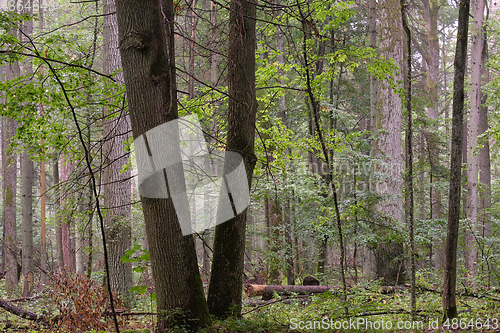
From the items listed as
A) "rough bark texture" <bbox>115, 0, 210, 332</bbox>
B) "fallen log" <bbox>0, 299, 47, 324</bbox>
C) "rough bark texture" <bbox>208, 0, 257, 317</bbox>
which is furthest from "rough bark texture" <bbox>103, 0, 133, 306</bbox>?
"rough bark texture" <bbox>115, 0, 210, 332</bbox>

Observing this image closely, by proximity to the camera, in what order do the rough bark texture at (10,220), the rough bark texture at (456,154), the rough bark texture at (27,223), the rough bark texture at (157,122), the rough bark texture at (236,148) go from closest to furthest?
the rough bark texture at (157,122)
the rough bark texture at (456,154)
the rough bark texture at (236,148)
the rough bark texture at (27,223)
the rough bark texture at (10,220)

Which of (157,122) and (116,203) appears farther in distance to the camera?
(116,203)

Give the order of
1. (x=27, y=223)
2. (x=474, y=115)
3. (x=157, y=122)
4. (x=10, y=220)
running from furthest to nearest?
(x=10, y=220) < (x=474, y=115) < (x=27, y=223) < (x=157, y=122)

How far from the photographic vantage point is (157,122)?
3270 mm

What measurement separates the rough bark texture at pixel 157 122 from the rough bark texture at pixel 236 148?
1.87 feet

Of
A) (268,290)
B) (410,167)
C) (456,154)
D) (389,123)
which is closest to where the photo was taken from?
(456,154)

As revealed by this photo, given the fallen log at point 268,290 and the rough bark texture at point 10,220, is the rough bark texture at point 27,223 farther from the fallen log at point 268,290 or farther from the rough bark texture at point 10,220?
the fallen log at point 268,290

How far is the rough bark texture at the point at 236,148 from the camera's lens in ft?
12.8

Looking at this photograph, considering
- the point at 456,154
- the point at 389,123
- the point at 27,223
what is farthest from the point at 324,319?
the point at 27,223

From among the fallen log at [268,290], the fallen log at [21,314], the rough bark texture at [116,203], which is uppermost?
the rough bark texture at [116,203]

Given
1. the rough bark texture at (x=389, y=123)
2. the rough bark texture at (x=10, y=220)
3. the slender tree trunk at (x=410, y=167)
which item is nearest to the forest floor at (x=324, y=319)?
the slender tree trunk at (x=410, y=167)

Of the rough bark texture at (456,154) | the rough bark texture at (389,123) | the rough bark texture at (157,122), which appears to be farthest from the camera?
the rough bark texture at (389,123)

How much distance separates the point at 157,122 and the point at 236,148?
1124mm

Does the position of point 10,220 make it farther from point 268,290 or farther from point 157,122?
point 157,122
